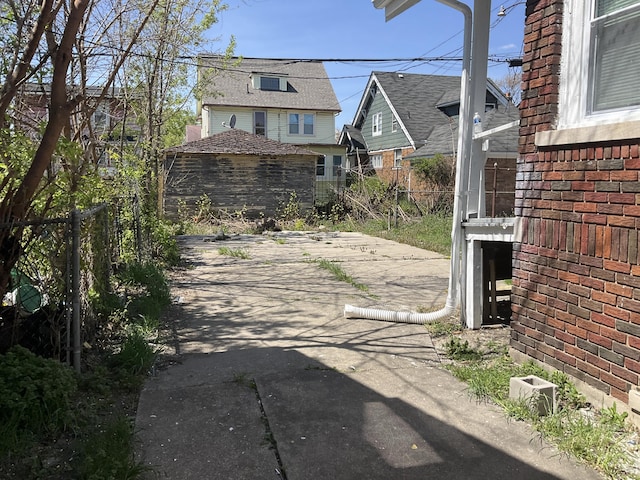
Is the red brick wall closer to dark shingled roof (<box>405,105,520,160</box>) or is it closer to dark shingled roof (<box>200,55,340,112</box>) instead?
dark shingled roof (<box>405,105,520,160</box>)

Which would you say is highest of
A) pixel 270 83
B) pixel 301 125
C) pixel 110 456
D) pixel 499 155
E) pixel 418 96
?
pixel 270 83

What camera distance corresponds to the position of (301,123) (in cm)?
3206

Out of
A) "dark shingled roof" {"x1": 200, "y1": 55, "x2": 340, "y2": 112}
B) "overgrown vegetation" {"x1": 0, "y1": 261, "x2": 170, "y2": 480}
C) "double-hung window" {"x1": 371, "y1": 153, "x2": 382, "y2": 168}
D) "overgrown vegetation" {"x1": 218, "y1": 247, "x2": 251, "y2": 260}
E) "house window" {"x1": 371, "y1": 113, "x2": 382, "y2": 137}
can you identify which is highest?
"dark shingled roof" {"x1": 200, "y1": 55, "x2": 340, "y2": 112}

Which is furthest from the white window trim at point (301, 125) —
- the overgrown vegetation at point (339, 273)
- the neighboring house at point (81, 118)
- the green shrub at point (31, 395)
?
the green shrub at point (31, 395)

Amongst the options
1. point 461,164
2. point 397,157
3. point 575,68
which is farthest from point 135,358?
point 397,157

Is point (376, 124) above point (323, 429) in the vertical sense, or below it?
above

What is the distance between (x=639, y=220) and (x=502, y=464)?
1686 mm

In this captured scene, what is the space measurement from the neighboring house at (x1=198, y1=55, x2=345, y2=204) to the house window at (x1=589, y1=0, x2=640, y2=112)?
27.1 m

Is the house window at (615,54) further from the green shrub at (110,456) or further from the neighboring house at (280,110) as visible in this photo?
the neighboring house at (280,110)

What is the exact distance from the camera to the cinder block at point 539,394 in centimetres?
336

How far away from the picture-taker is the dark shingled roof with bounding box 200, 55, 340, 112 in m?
31.0

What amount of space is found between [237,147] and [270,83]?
481 inches

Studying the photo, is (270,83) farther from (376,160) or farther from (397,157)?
(397,157)

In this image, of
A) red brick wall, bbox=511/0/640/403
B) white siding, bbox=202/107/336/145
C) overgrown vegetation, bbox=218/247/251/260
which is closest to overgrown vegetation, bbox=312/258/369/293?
overgrown vegetation, bbox=218/247/251/260
